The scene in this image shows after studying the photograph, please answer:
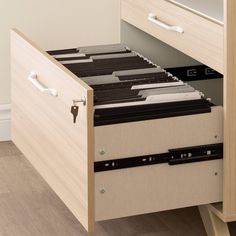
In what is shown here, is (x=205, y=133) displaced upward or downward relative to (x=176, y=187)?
upward

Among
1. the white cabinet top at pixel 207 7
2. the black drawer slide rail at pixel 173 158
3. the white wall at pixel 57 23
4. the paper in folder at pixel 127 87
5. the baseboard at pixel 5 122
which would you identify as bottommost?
the baseboard at pixel 5 122

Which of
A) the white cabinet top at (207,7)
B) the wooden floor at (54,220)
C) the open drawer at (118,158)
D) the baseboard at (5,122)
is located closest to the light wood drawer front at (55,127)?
the open drawer at (118,158)

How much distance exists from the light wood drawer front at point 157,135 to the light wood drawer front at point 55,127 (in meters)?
0.03

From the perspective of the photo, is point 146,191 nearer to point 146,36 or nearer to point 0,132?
point 146,36

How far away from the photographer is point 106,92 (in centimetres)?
171

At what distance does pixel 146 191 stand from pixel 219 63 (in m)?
0.29

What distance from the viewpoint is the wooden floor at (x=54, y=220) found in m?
1.94

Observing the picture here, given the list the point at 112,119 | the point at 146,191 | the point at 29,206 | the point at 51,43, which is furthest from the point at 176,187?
the point at 51,43

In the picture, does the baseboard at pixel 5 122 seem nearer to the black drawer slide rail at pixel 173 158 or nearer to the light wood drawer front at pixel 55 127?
the light wood drawer front at pixel 55 127

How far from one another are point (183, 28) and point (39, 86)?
0.34m

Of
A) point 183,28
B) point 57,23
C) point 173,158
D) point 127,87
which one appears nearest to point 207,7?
point 183,28

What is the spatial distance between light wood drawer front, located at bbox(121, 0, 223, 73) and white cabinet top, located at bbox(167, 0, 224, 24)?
10 mm

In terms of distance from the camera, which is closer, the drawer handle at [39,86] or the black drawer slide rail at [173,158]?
the black drawer slide rail at [173,158]

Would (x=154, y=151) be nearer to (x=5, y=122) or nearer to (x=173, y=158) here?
(x=173, y=158)
